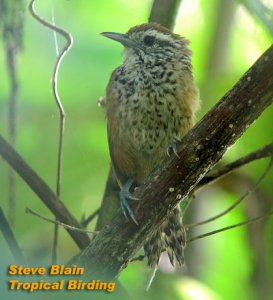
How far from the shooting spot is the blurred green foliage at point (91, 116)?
8.54 feet

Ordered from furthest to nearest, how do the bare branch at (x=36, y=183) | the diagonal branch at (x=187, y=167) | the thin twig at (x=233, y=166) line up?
the thin twig at (x=233, y=166) < the bare branch at (x=36, y=183) < the diagonal branch at (x=187, y=167)

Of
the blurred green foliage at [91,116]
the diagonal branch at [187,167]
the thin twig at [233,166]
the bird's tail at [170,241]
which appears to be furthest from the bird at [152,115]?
the diagonal branch at [187,167]

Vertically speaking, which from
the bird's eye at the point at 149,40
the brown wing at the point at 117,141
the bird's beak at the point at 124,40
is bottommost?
the brown wing at the point at 117,141

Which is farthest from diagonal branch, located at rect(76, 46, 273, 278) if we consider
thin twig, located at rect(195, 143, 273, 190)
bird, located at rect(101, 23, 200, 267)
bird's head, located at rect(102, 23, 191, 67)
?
bird's head, located at rect(102, 23, 191, 67)

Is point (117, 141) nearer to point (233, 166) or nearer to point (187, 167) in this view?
point (233, 166)

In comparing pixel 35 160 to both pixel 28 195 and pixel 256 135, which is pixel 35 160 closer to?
pixel 28 195

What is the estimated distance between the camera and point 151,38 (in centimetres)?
289

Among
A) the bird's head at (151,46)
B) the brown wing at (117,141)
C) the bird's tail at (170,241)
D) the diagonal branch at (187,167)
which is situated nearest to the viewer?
the diagonal branch at (187,167)

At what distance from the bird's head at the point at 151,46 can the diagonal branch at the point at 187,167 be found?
1.12 meters

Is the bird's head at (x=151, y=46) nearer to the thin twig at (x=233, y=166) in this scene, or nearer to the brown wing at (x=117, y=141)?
the brown wing at (x=117, y=141)

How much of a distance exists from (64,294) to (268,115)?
76.1 inches

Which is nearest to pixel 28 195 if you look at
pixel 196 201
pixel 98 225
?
pixel 98 225

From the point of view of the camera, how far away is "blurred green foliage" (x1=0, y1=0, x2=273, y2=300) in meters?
2.60

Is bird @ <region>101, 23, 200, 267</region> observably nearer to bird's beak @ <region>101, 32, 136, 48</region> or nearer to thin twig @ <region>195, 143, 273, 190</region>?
bird's beak @ <region>101, 32, 136, 48</region>
